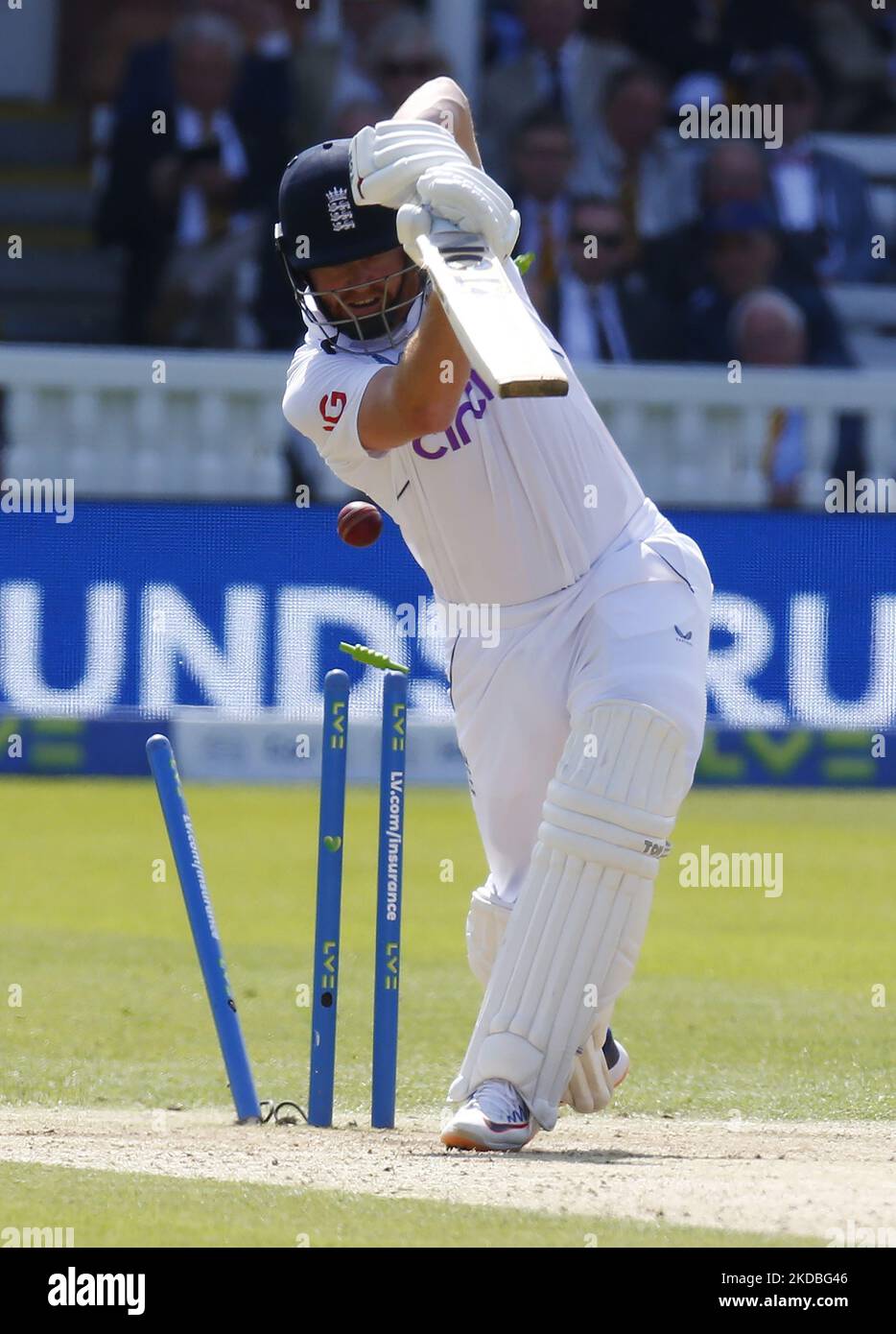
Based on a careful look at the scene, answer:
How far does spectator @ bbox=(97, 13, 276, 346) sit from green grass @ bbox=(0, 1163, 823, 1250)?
11.3 metres

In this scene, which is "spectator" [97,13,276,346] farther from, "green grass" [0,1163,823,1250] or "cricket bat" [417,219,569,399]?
"green grass" [0,1163,823,1250]

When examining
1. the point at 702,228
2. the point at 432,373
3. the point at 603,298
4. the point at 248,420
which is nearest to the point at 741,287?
the point at 702,228

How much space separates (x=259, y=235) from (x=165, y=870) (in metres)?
5.99

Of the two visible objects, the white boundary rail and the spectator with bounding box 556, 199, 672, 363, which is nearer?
the white boundary rail

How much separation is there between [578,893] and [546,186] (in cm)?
1047

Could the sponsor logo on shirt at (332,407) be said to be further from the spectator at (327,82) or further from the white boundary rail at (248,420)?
the spectator at (327,82)

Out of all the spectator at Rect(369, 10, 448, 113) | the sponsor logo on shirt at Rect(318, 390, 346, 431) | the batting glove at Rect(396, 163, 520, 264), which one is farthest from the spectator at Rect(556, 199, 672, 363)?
the batting glove at Rect(396, 163, 520, 264)

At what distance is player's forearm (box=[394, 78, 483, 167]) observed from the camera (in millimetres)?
5484

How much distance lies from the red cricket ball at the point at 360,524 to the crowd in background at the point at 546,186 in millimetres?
9646

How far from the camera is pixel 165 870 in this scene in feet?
33.3

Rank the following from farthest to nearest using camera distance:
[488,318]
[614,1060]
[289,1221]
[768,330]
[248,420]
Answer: [768,330]
[248,420]
[614,1060]
[488,318]
[289,1221]

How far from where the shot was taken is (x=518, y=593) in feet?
16.9
